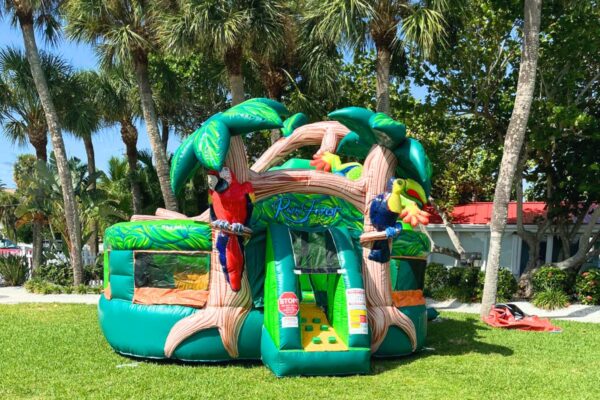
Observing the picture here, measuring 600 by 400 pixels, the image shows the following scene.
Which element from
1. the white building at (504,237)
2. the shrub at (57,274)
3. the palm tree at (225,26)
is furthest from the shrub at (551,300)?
the shrub at (57,274)

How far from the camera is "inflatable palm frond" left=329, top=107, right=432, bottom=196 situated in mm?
7895

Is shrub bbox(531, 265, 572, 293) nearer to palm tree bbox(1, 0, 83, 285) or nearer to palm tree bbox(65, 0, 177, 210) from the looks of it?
palm tree bbox(65, 0, 177, 210)

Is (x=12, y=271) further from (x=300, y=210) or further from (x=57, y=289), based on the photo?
(x=300, y=210)

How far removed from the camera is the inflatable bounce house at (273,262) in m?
7.28

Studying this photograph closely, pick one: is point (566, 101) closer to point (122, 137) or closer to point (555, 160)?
point (555, 160)

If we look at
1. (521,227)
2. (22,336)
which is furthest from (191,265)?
(521,227)

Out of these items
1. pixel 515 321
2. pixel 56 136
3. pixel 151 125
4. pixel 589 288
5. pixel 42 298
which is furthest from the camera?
pixel 56 136

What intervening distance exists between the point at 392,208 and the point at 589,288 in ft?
34.0

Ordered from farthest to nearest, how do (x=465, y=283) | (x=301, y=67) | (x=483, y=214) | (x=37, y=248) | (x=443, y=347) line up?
1. (x=483, y=214)
2. (x=37, y=248)
3. (x=301, y=67)
4. (x=465, y=283)
5. (x=443, y=347)

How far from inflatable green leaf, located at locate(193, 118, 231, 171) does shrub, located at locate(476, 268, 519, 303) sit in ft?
35.8

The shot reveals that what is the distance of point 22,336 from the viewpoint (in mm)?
9820

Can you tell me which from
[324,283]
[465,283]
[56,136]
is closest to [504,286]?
[465,283]

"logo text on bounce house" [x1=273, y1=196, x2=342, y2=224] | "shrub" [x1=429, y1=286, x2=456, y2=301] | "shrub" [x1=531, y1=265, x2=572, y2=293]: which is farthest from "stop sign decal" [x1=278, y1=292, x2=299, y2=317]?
"shrub" [x1=531, y1=265, x2=572, y2=293]

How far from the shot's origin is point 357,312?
24.0 feet
